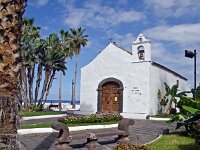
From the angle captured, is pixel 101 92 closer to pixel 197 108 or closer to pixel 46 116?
pixel 46 116

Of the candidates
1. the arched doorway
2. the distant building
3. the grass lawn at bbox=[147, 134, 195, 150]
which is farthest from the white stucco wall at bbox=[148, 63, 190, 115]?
the grass lawn at bbox=[147, 134, 195, 150]

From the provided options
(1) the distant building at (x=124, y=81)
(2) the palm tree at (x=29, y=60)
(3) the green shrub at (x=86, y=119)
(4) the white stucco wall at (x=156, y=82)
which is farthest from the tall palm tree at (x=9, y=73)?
(2) the palm tree at (x=29, y=60)

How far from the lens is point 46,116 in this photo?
2111 centimetres

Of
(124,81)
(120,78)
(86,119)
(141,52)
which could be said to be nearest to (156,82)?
(124,81)

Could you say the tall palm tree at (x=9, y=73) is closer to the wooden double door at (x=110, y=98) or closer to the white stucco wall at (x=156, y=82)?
the white stucco wall at (x=156, y=82)

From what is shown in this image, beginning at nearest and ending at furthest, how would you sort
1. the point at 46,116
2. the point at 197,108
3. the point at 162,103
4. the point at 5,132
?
the point at 5,132 → the point at 197,108 → the point at 46,116 → the point at 162,103

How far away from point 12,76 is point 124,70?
62.5 ft

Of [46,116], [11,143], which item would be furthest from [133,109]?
[11,143]

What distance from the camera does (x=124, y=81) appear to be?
22.8 metres

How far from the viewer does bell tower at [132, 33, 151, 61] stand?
72.2 ft

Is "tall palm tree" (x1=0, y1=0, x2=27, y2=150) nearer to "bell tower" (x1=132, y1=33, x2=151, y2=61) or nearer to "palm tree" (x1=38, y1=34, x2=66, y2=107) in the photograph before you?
"bell tower" (x1=132, y1=33, x2=151, y2=61)

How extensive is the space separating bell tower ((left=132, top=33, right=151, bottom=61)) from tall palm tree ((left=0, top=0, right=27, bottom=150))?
60.0 ft

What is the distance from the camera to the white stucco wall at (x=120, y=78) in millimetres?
21875

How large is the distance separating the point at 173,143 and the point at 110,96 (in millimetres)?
13113
